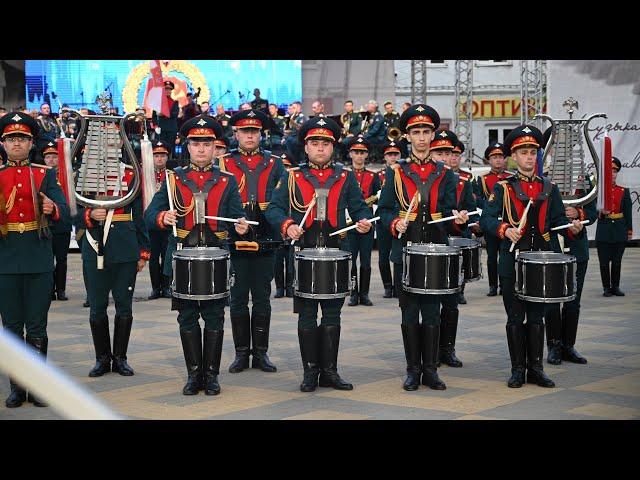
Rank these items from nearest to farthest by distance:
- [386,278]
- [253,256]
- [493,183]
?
1. [253,256]
2. [493,183]
3. [386,278]

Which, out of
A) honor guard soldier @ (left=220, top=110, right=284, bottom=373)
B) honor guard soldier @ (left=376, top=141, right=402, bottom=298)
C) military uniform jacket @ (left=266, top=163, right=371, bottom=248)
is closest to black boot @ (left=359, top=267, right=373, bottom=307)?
honor guard soldier @ (left=376, top=141, right=402, bottom=298)

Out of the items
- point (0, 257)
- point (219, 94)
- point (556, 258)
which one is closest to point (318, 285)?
point (556, 258)

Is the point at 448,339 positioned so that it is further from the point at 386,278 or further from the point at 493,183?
the point at 386,278

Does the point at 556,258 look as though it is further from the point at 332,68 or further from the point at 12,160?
the point at 332,68

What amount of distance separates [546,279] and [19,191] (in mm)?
4249

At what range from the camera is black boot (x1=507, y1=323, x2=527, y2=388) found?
8.30 m

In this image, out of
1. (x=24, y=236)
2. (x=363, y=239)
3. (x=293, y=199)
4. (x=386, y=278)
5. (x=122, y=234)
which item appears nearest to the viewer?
(x=24, y=236)

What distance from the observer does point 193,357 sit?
822 cm

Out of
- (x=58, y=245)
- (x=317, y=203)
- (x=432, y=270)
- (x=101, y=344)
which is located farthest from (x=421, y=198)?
(x=58, y=245)

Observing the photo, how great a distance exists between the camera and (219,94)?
1115 inches

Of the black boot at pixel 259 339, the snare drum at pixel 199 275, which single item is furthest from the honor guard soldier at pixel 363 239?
the snare drum at pixel 199 275

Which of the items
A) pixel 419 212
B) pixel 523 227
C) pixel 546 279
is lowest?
pixel 546 279

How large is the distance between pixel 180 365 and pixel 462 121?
31981mm

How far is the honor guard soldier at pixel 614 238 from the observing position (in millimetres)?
14828
